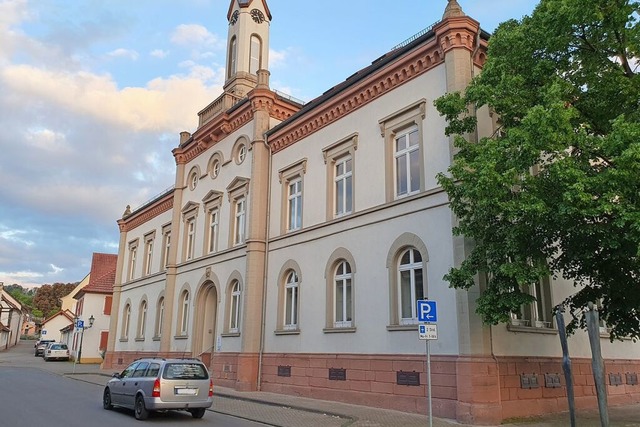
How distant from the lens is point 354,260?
17.1 metres

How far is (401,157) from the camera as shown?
16391 millimetres

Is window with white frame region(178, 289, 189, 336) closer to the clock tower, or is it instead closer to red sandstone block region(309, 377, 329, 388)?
the clock tower

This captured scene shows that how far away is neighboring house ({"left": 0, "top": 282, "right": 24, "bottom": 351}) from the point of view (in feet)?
254

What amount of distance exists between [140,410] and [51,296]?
124m

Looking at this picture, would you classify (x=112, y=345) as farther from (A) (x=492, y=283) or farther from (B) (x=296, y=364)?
(A) (x=492, y=283)

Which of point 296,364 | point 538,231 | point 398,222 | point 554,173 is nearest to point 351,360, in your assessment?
point 296,364

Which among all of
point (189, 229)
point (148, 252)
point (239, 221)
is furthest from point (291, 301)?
point (148, 252)

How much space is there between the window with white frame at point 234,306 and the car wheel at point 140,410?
967cm

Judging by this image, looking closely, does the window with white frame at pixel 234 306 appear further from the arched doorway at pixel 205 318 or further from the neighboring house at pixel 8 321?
the neighboring house at pixel 8 321

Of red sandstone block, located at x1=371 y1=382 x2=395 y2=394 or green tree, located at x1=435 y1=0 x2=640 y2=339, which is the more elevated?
green tree, located at x1=435 y1=0 x2=640 y2=339

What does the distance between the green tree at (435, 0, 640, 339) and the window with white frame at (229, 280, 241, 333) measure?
1317 centimetres

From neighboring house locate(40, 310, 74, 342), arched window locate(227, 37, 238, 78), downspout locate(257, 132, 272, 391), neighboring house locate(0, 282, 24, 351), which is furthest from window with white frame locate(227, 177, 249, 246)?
neighboring house locate(0, 282, 24, 351)

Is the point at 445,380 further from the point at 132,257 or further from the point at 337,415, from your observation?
the point at 132,257

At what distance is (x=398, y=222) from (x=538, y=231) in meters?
5.37
